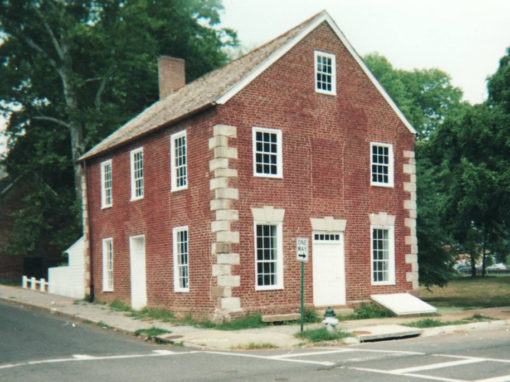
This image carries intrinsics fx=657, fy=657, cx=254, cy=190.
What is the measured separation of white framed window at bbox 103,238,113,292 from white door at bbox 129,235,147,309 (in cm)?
230

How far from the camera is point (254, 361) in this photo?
12.9 meters

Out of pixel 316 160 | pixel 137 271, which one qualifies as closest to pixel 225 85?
pixel 316 160

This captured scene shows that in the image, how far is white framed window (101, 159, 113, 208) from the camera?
1075 inches

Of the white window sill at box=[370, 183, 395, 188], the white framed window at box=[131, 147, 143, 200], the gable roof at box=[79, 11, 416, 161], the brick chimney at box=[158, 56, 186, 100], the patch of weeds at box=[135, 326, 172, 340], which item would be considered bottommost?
the patch of weeds at box=[135, 326, 172, 340]

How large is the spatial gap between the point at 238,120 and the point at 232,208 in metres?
2.80

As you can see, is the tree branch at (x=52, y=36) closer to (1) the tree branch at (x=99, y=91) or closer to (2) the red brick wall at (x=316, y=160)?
(1) the tree branch at (x=99, y=91)

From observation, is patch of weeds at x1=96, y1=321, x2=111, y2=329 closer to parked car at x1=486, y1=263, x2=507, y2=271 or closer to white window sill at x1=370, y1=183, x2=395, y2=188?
white window sill at x1=370, y1=183, x2=395, y2=188

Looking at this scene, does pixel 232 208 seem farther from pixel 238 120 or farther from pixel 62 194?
pixel 62 194

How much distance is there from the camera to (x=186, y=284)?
21.5 meters

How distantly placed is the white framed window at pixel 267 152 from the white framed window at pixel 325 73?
2.63m

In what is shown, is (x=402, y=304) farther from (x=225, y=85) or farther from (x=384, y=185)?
(x=225, y=85)

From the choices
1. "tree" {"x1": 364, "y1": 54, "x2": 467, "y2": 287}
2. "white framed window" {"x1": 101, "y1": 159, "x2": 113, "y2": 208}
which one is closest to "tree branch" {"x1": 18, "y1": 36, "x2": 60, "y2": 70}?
"white framed window" {"x1": 101, "y1": 159, "x2": 113, "y2": 208}

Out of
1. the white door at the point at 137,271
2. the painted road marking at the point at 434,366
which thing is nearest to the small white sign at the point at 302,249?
the painted road marking at the point at 434,366

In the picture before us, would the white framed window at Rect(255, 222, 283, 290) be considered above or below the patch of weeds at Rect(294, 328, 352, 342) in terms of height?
above
